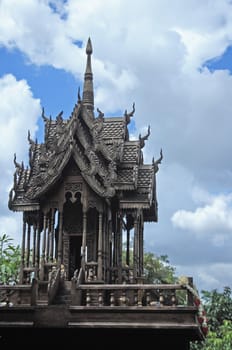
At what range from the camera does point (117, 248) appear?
65.7ft

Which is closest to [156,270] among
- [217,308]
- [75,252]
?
[217,308]

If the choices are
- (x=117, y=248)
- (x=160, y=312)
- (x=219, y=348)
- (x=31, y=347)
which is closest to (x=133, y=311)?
(x=160, y=312)

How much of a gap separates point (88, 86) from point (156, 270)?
57.0 feet

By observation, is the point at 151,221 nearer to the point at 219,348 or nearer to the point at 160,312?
the point at 219,348

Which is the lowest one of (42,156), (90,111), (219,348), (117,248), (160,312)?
(219,348)

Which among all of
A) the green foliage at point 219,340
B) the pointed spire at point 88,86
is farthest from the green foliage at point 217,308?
the pointed spire at point 88,86

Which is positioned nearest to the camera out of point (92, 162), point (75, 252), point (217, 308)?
point (92, 162)

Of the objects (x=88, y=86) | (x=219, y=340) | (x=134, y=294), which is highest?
(x=88, y=86)

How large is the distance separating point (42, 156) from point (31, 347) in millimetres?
6316

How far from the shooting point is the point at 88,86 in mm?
21875

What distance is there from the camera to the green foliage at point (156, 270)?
116 ft

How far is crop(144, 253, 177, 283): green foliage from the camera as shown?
35.4 meters

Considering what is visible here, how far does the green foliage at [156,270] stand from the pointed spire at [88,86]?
15.2m

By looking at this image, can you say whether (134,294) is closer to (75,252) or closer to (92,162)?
(92,162)
